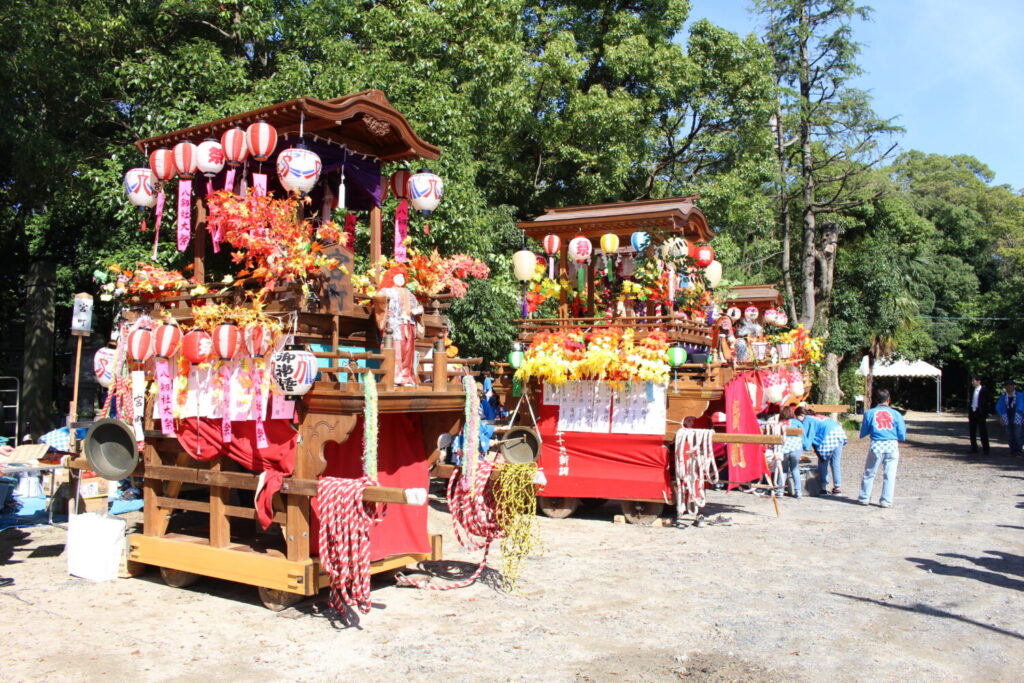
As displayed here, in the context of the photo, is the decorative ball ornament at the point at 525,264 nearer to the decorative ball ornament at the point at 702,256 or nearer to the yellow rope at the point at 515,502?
the decorative ball ornament at the point at 702,256

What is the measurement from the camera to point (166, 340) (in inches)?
285

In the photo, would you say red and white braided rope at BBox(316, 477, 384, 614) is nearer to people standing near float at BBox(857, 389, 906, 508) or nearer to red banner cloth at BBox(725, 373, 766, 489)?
red banner cloth at BBox(725, 373, 766, 489)

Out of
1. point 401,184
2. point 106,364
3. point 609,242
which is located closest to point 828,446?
point 609,242

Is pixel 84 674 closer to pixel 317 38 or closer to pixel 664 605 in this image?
pixel 664 605

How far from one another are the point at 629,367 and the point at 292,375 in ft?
17.0

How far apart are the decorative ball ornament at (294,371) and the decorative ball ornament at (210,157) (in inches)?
84.3

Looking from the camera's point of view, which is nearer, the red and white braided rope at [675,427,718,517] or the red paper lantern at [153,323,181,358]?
the red paper lantern at [153,323,181,358]

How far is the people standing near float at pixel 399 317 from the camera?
24.5 ft

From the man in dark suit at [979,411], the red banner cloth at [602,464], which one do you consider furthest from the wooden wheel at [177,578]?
the man in dark suit at [979,411]

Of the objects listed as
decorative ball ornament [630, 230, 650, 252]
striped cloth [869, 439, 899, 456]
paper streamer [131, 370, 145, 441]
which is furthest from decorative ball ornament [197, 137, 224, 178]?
striped cloth [869, 439, 899, 456]

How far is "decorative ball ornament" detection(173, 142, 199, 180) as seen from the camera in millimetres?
7708

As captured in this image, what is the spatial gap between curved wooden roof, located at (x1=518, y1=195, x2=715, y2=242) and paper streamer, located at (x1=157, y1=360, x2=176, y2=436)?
20.2 feet

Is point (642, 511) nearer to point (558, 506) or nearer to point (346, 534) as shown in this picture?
point (558, 506)

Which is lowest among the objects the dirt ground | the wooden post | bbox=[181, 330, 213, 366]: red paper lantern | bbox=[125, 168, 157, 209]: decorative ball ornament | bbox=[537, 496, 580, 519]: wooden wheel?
the dirt ground
